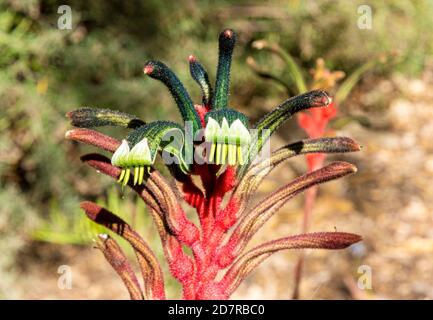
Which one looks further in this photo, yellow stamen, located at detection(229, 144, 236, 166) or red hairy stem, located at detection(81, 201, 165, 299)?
red hairy stem, located at detection(81, 201, 165, 299)

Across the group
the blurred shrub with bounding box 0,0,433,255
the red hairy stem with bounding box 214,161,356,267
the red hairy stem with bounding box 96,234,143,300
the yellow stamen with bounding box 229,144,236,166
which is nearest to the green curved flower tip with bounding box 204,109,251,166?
the yellow stamen with bounding box 229,144,236,166

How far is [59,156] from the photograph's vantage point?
254 cm

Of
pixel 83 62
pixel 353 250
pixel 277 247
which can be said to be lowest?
pixel 277 247

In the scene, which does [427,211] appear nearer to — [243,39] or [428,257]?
[428,257]

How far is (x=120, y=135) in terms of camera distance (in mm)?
2619

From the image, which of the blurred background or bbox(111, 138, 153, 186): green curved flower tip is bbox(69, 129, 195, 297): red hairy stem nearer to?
bbox(111, 138, 153, 186): green curved flower tip

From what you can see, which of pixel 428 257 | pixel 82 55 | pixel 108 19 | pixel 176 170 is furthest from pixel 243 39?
pixel 176 170

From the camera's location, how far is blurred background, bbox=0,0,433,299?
7.77 feet

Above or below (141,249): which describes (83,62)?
above

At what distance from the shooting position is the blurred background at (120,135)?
2.37 m

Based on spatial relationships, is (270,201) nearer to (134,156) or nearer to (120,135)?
(134,156)

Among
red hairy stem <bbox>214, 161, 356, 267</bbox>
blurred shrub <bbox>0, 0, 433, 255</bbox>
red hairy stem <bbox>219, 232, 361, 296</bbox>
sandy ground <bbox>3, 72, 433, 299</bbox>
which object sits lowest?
red hairy stem <bbox>219, 232, 361, 296</bbox>

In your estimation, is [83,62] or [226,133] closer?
[226,133]

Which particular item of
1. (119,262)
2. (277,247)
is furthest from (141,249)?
(277,247)
